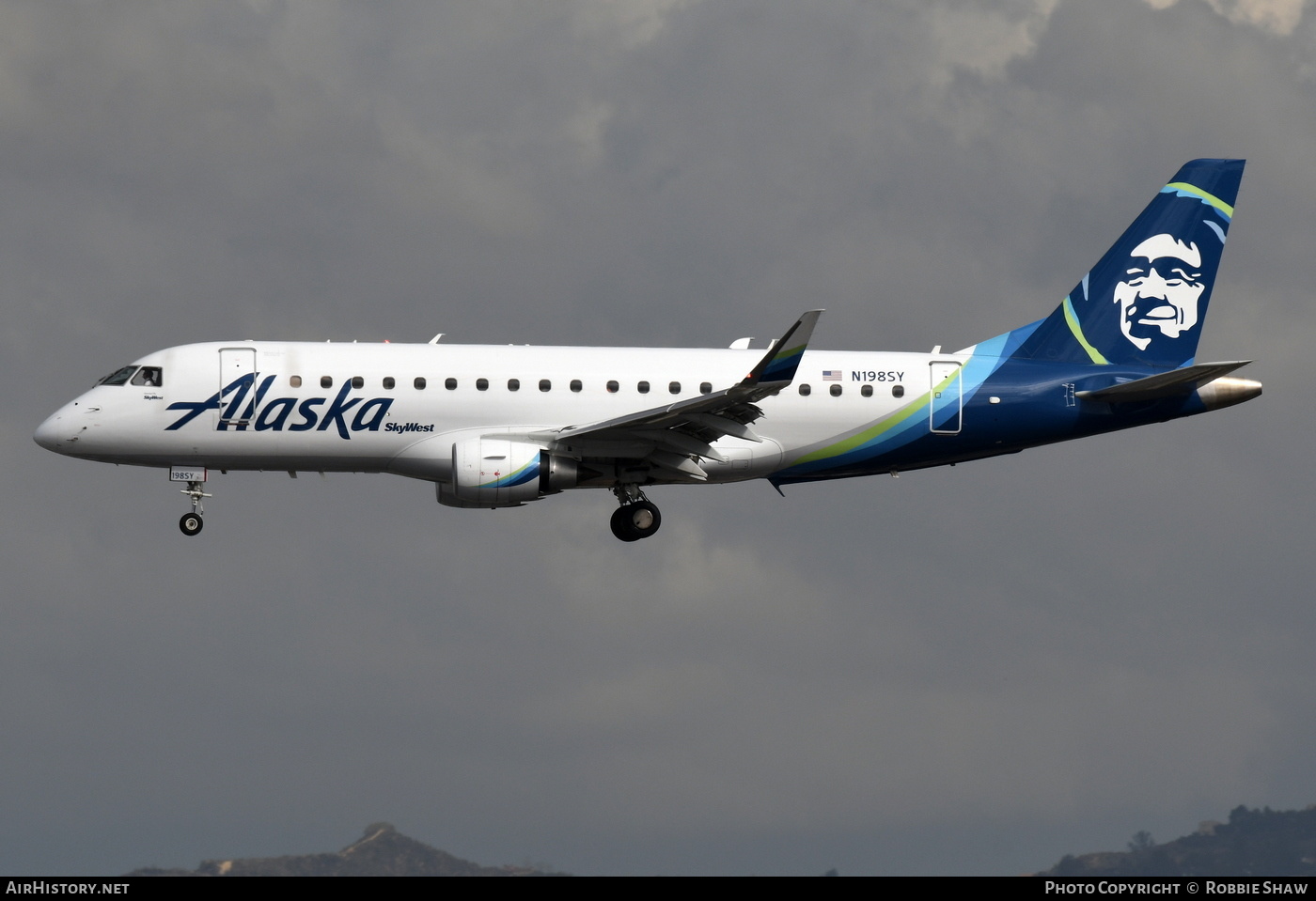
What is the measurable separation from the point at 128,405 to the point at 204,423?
2.08m

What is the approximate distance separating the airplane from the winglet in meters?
0.25

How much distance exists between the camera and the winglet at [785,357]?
37.2 m

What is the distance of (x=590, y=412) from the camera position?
42.4 m

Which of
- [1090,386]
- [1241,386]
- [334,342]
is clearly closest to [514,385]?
[334,342]

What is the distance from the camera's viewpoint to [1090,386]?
45188 millimetres

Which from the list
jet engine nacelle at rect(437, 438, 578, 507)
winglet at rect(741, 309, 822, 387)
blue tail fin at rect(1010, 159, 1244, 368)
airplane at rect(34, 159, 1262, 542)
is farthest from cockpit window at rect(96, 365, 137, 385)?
blue tail fin at rect(1010, 159, 1244, 368)

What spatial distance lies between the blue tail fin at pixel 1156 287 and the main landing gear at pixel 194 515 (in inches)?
874

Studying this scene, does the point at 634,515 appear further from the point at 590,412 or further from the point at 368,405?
the point at 368,405

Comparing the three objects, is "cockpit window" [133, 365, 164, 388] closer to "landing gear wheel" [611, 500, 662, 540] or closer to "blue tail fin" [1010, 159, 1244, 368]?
"landing gear wheel" [611, 500, 662, 540]

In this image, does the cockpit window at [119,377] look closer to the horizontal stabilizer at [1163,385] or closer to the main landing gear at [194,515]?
the main landing gear at [194,515]

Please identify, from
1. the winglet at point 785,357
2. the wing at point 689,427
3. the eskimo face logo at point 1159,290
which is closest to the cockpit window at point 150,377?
the wing at point 689,427
